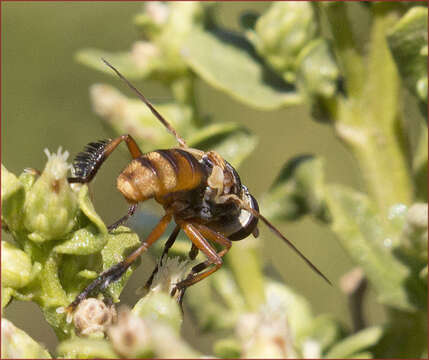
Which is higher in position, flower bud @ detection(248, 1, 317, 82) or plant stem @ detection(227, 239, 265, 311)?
flower bud @ detection(248, 1, 317, 82)

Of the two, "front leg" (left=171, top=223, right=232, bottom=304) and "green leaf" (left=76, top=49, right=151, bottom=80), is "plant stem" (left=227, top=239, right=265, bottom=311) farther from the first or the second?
"green leaf" (left=76, top=49, right=151, bottom=80)

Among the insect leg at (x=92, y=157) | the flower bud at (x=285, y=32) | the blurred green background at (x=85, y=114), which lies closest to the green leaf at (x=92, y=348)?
the insect leg at (x=92, y=157)

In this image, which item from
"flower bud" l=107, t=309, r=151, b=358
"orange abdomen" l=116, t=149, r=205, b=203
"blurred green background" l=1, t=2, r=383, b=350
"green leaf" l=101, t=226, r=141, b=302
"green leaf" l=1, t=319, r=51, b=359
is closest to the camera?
"flower bud" l=107, t=309, r=151, b=358

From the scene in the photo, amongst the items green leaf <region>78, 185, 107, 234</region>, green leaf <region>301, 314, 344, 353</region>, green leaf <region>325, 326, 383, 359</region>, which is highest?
green leaf <region>78, 185, 107, 234</region>

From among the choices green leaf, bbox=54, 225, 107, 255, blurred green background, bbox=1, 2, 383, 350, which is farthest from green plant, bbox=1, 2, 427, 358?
blurred green background, bbox=1, 2, 383, 350

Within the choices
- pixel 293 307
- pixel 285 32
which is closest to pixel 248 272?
pixel 293 307

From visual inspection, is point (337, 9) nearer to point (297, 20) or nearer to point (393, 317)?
→ point (297, 20)

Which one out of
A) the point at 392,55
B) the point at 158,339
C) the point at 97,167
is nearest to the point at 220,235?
the point at 97,167
